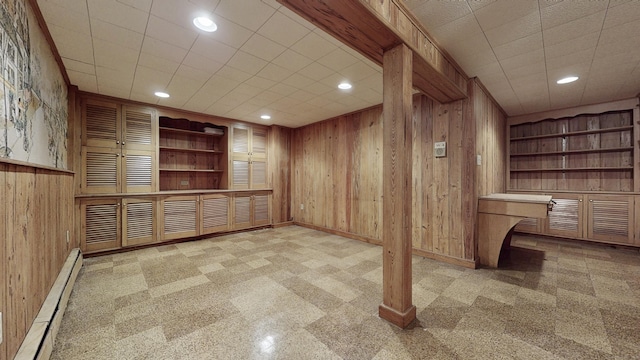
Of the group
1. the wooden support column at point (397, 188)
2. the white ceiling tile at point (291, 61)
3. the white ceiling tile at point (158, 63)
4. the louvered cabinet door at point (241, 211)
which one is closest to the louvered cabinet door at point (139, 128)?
the white ceiling tile at point (158, 63)

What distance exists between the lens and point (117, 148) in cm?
375

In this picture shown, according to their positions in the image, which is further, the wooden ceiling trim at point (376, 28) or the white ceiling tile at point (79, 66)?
the white ceiling tile at point (79, 66)

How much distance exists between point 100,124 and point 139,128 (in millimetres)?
481

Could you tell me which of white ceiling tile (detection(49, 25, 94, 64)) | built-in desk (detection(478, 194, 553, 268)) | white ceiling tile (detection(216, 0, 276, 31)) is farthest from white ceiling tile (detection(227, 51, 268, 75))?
built-in desk (detection(478, 194, 553, 268))

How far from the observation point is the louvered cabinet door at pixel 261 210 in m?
5.29

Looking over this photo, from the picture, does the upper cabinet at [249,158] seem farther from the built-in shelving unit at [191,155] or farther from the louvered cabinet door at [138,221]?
the louvered cabinet door at [138,221]

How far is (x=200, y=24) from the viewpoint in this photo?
6.45 feet

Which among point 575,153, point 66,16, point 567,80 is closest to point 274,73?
point 66,16

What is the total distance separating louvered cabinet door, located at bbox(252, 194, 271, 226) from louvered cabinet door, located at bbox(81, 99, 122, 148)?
8.54 feet

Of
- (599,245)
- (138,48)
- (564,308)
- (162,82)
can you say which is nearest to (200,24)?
(138,48)

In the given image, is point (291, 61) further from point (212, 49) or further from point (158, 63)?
point (158, 63)

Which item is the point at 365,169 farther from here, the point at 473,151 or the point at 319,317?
the point at 319,317

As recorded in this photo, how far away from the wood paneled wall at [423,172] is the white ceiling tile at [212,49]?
8.68ft

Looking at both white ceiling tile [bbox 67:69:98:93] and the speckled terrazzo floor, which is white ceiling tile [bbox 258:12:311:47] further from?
white ceiling tile [bbox 67:69:98:93]
